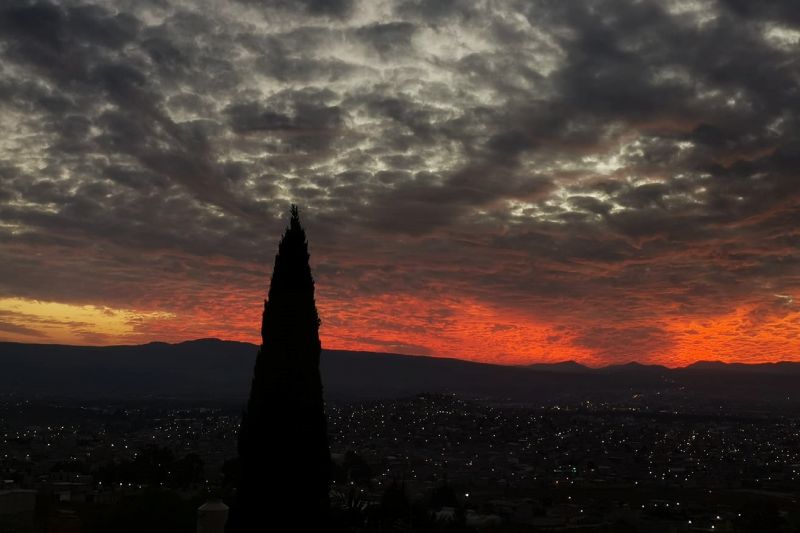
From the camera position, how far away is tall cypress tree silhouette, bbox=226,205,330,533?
17484 mm

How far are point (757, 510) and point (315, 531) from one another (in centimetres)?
4119

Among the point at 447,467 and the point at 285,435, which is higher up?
the point at 285,435

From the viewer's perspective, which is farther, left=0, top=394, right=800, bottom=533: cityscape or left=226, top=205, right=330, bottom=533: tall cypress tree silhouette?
left=0, top=394, right=800, bottom=533: cityscape

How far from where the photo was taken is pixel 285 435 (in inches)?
693

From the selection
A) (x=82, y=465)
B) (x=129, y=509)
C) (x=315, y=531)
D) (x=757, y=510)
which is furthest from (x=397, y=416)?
(x=315, y=531)

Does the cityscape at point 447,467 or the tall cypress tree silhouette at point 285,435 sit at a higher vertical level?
the tall cypress tree silhouette at point 285,435

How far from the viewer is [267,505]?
1744 cm

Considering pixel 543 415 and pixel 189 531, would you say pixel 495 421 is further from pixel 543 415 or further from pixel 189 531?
pixel 189 531

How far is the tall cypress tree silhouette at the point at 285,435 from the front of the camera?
17484 mm

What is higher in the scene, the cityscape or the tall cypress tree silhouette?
the tall cypress tree silhouette

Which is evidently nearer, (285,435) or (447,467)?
(285,435)

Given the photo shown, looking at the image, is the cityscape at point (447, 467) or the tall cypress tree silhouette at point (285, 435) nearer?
the tall cypress tree silhouette at point (285, 435)

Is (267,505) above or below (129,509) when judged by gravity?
above

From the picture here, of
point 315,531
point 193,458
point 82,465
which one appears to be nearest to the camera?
point 315,531
